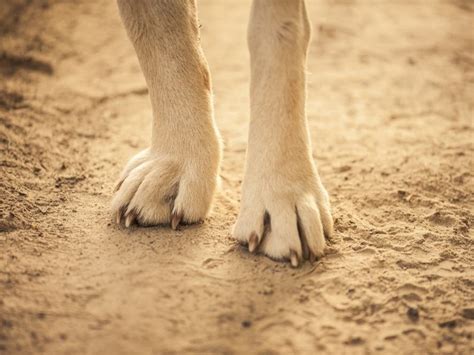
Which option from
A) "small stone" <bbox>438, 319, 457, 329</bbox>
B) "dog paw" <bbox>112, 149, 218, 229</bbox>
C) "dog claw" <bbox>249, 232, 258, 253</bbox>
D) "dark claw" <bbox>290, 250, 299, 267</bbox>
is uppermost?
"dog paw" <bbox>112, 149, 218, 229</bbox>

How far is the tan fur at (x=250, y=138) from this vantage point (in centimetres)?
216

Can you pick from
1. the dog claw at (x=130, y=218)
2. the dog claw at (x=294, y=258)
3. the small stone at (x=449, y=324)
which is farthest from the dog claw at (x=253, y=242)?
the small stone at (x=449, y=324)

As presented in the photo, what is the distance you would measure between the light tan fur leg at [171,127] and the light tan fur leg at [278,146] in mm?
240

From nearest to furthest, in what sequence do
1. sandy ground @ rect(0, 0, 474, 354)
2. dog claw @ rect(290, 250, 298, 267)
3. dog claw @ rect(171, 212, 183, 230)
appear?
sandy ground @ rect(0, 0, 474, 354)
dog claw @ rect(290, 250, 298, 267)
dog claw @ rect(171, 212, 183, 230)

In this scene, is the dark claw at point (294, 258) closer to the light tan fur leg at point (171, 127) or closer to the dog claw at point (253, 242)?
the dog claw at point (253, 242)

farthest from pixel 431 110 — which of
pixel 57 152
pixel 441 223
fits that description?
pixel 57 152

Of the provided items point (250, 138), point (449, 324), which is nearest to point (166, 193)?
point (250, 138)

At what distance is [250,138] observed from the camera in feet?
7.50

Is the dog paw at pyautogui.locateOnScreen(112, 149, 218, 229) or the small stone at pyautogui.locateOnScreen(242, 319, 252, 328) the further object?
the dog paw at pyautogui.locateOnScreen(112, 149, 218, 229)

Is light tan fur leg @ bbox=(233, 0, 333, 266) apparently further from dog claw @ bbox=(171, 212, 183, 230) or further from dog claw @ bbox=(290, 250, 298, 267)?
dog claw @ bbox=(171, 212, 183, 230)

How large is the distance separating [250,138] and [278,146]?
0.42ft

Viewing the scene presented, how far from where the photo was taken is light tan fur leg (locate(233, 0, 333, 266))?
7.05 feet

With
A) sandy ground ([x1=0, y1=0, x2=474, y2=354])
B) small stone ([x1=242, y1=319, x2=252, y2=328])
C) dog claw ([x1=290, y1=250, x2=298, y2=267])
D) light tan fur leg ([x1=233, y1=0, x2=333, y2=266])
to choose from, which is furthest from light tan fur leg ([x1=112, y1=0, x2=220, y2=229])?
small stone ([x1=242, y1=319, x2=252, y2=328])

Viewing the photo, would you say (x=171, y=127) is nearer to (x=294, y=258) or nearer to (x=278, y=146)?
(x=278, y=146)
